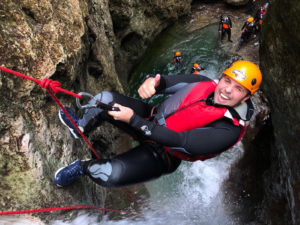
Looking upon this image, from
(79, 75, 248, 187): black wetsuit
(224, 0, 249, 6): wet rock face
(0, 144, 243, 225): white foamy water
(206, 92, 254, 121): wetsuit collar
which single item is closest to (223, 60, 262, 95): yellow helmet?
(206, 92, 254, 121): wetsuit collar

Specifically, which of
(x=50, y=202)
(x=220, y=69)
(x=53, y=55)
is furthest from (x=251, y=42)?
(x=50, y=202)

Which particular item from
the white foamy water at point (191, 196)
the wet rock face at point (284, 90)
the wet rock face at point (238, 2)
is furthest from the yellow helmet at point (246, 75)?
the wet rock face at point (238, 2)

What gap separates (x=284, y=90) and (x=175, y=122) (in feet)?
7.12

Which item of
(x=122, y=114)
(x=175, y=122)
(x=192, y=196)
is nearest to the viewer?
(x=122, y=114)

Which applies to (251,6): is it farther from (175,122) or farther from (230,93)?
(175,122)

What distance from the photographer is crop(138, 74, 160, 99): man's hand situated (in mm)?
2365

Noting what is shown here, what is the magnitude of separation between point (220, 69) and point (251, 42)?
2.32m

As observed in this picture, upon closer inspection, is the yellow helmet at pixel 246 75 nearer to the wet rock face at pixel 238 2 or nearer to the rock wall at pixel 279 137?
the rock wall at pixel 279 137

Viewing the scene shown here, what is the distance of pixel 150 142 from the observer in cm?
285

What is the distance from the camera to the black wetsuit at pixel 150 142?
7.18 ft

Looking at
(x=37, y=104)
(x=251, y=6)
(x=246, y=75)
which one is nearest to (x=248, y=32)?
(x=251, y=6)

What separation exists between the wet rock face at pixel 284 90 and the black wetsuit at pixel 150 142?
1.42m

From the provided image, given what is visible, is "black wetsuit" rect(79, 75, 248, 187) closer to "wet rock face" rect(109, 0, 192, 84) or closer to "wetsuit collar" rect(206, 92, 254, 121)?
"wetsuit collar" rect(206, 92, 254, 121)

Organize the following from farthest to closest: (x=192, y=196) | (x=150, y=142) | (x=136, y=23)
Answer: (x=136, y=23), (x=192, y=196), (x=150, y=142)
